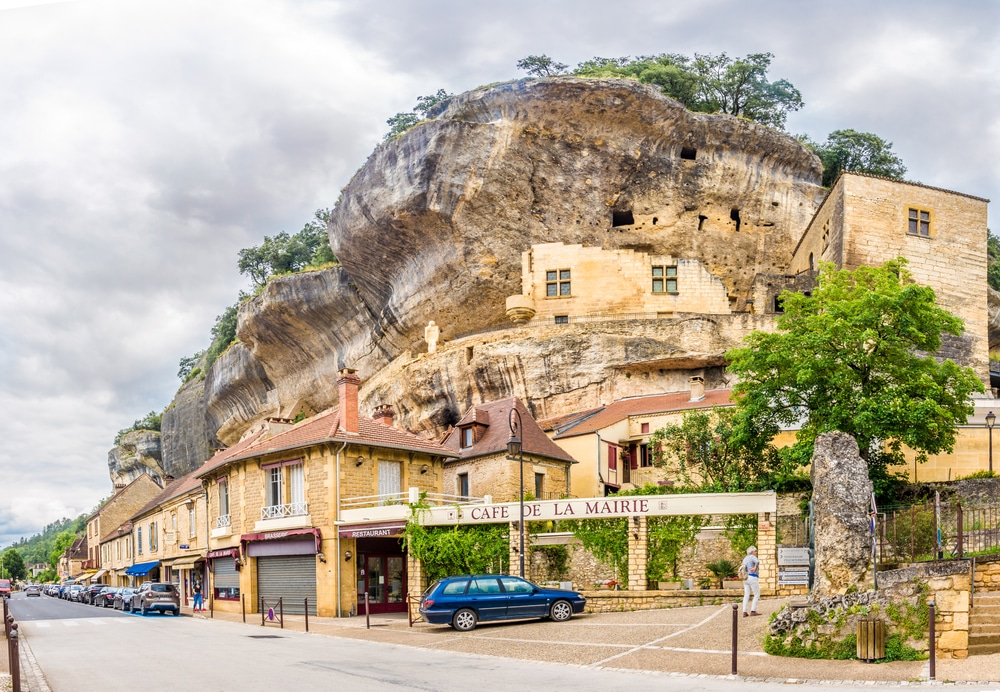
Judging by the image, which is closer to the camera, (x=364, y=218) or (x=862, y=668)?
(x=862, y=668)

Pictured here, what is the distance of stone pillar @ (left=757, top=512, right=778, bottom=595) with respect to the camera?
65.9ft

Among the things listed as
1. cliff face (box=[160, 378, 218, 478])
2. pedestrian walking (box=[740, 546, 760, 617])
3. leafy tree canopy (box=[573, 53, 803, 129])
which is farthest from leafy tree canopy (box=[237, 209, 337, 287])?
pedestrian walking (box=[740, 546, 760, 617])

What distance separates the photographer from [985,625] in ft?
42.4

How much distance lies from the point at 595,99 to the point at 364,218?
12.4 meters

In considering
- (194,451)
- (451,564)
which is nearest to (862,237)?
(451,564)

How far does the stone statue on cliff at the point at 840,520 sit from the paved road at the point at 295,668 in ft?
9.46

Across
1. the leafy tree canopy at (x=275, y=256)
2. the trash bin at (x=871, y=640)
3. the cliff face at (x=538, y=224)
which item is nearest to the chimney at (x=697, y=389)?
the cliff face at (x=538, y=224)

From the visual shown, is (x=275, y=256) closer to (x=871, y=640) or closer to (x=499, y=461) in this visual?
(x=499, y=461)

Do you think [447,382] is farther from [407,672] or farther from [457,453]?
[407,672]

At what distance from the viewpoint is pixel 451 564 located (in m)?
23.5

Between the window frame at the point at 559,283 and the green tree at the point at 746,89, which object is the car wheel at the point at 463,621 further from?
the green tree at the point at 746,89

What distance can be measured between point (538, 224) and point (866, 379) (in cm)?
2471

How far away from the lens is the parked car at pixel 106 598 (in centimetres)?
3684

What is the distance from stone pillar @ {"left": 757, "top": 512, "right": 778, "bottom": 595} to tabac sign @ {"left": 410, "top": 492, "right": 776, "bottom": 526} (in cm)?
24
